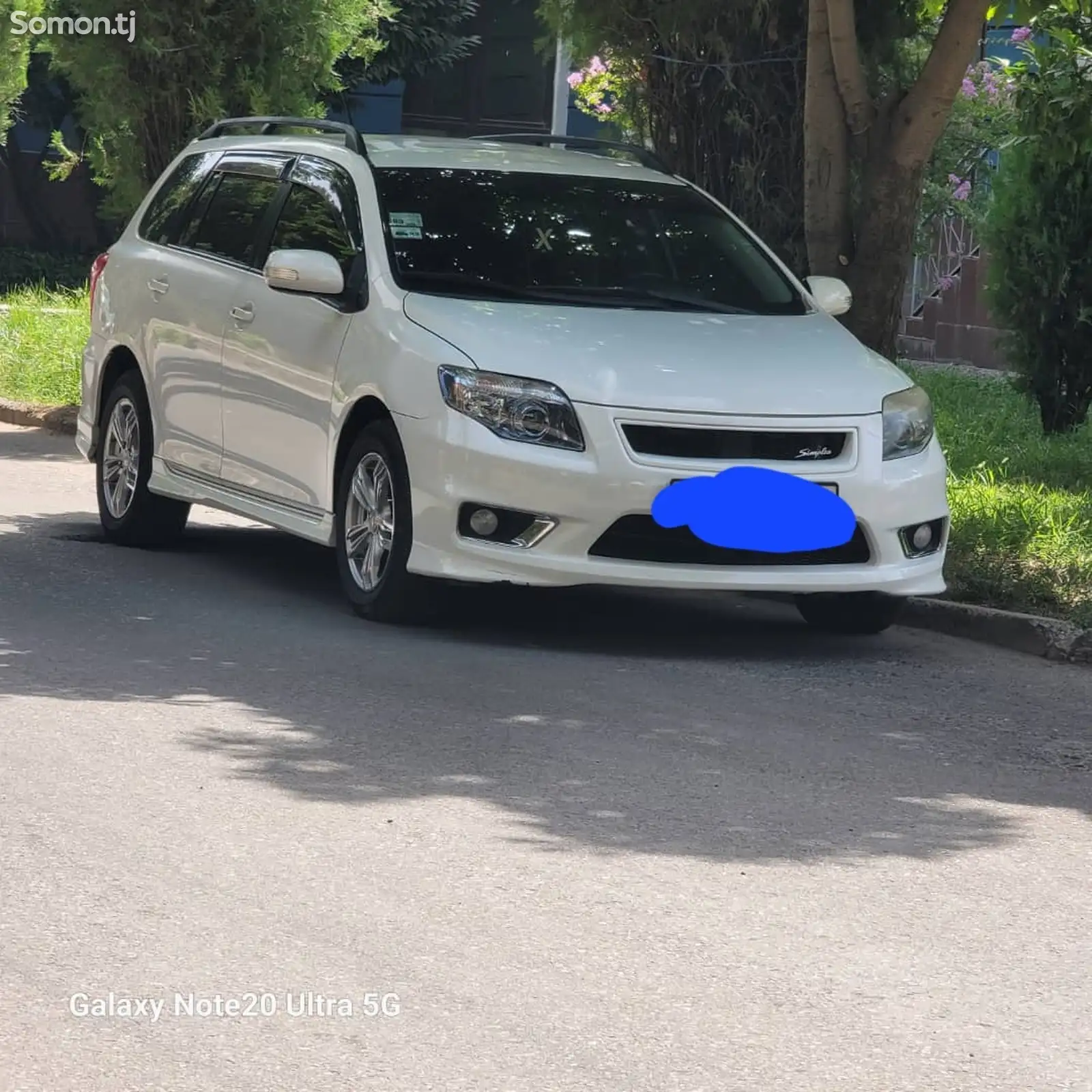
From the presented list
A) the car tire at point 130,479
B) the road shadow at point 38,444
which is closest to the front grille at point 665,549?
the car tire at point 130,479

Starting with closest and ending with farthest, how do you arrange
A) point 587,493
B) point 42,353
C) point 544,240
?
point 587,493
point 544,240
point 42,353

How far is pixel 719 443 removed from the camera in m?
8.16

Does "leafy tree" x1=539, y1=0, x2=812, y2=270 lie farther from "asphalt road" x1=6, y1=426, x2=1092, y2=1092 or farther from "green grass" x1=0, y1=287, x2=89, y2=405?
"green grass" x1=0, y1=287, x2=89, y2=405

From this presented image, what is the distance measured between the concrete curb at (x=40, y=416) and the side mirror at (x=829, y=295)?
7359mm

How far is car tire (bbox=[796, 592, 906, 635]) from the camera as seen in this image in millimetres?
9047

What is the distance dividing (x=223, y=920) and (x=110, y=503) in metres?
5.96

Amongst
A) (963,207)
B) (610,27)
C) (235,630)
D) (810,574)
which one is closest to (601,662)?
(810,574)

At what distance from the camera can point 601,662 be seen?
8250 mm

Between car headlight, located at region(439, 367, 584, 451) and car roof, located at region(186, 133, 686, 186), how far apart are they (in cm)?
162

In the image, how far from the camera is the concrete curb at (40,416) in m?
15.9

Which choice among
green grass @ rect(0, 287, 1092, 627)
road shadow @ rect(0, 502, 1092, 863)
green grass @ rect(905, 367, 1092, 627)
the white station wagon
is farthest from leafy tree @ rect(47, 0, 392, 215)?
road shadow @ rect(0, 502, 1092, 863)

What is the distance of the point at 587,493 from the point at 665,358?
0.62 meters

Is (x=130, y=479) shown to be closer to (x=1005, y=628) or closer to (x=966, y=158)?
(x=1005, y=628)

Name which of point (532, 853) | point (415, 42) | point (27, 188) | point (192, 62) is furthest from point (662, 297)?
point (27, 188)
